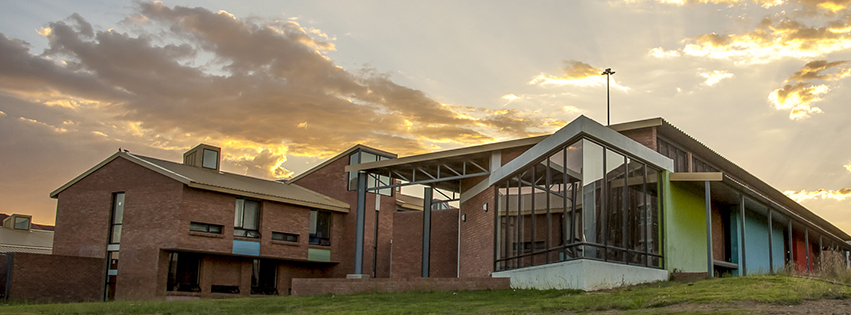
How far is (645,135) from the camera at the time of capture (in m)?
21.5

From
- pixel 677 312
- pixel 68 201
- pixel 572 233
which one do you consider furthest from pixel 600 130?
pixel 68 201

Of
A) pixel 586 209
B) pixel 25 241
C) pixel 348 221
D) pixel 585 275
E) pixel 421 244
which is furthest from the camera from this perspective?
pixel 25 241

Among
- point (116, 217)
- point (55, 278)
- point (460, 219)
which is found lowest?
point (55, 278)

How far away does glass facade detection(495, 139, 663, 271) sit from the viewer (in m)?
17.2

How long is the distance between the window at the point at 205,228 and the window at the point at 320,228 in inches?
207

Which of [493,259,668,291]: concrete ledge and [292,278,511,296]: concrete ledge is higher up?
[493,259,668,291]: concrete ledge

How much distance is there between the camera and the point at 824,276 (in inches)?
625

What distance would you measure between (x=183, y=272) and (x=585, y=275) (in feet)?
59.5

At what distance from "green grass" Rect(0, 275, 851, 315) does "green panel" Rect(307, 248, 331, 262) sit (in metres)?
15.2

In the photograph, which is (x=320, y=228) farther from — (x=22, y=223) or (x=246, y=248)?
(x=22, y=223)

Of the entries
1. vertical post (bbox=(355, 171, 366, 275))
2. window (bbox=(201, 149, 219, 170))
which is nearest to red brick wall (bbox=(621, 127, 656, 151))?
vertical post (bbox=(355, 171, 366, 275))

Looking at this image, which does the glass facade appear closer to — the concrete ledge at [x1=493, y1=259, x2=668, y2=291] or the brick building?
the brick building

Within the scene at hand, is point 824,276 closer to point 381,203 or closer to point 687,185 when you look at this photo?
point 687,185

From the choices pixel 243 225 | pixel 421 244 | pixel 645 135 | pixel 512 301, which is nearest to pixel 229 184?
pixel 243 225
